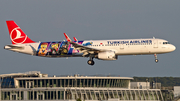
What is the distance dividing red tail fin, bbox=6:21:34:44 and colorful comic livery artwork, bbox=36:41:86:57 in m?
5.05

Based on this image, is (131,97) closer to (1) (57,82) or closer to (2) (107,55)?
(2) (107,55)

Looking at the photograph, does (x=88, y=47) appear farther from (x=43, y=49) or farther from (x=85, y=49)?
(x=43, y=49)

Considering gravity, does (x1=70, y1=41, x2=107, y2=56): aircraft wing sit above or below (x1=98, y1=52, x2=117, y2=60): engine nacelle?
above

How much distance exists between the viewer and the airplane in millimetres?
73688

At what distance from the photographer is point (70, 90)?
73.4 metres

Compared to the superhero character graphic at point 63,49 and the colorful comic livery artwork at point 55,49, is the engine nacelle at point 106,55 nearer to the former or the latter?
the colorful comic livery artwork at point 55,49

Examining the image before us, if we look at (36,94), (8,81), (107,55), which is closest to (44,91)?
(36,94)

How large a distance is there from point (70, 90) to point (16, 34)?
22.1m

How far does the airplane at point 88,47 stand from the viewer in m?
73.7

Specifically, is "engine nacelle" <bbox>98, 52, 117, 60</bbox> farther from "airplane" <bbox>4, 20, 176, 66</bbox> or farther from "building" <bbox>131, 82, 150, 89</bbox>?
"building" <bbox>131, 82, 150, 89</bbox>

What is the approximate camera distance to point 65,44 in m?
78.9

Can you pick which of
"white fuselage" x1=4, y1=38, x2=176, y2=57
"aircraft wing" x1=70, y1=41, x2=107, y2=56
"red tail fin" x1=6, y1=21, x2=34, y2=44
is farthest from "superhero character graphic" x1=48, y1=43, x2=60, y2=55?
"white fuselage" x1=4, y1=38, x2=176, y2=57

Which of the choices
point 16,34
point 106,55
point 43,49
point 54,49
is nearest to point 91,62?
point 106,55

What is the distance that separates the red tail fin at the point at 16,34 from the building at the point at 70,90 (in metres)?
9.92
